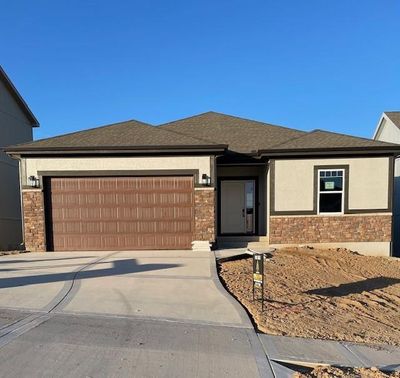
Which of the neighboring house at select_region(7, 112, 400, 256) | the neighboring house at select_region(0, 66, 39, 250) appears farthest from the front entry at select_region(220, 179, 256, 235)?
the neighboring house at select_region(0, 66, 39, 250)

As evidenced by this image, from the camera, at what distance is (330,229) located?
38.6 ft

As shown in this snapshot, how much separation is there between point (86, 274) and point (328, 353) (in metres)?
5.74

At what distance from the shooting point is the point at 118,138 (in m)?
11.8

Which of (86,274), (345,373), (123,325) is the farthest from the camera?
(86,274)

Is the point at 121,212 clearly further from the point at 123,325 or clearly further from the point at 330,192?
the point at 330,192

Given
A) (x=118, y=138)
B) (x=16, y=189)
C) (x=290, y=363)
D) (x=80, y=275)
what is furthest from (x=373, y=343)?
(x=16, y=189)

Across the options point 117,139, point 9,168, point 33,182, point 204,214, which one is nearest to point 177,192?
point 204,214

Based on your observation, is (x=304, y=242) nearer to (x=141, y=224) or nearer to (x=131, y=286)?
(x=141, y=224)

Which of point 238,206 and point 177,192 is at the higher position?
point 177,192

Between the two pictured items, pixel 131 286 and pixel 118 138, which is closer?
pixel 131 286

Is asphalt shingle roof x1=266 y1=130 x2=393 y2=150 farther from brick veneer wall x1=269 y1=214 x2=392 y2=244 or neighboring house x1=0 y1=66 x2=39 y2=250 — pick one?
neighboring house x1=0 y1=66 x2=39 y2=250

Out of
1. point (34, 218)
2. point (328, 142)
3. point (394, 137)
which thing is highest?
point (394, 137)

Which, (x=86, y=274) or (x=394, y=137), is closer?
(x=86, y=274)

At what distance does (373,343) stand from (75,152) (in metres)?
9.92
